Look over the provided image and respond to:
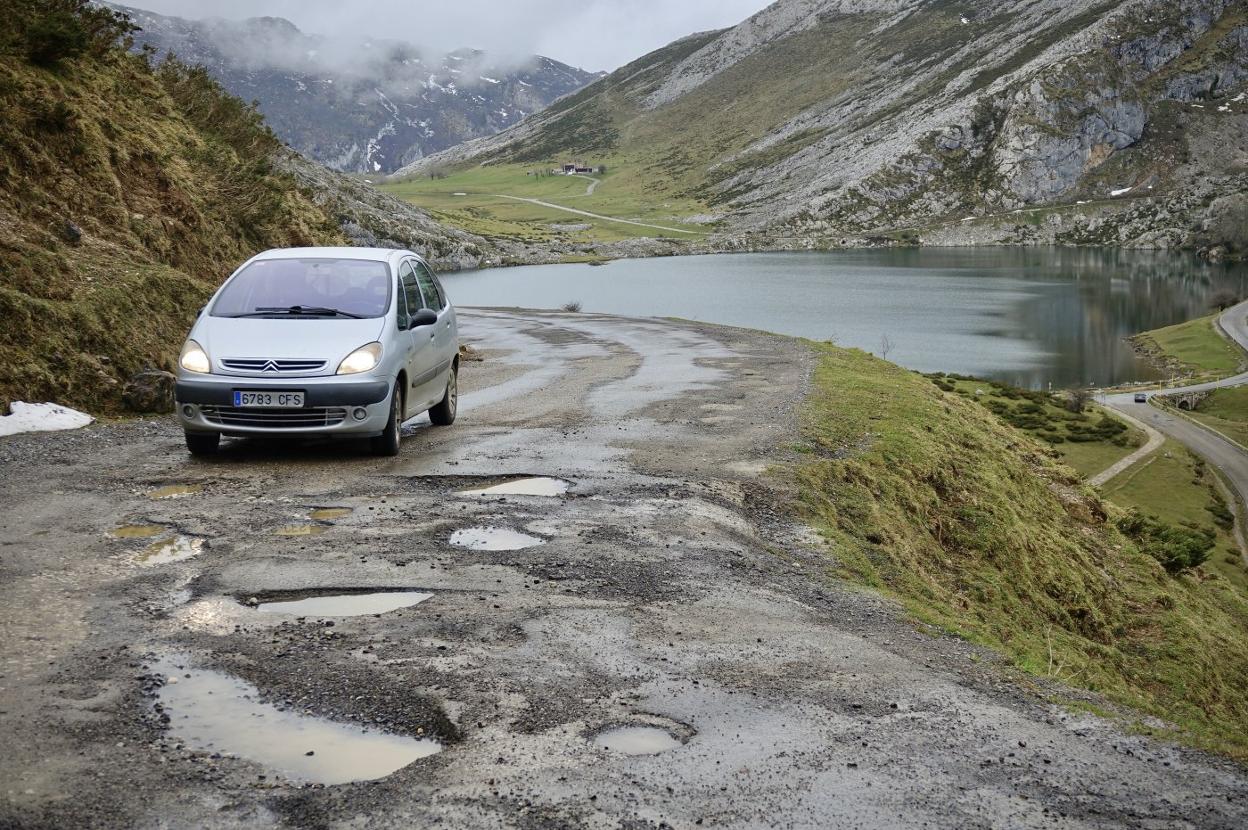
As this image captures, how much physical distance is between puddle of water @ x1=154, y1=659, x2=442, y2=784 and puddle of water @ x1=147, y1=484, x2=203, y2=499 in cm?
490

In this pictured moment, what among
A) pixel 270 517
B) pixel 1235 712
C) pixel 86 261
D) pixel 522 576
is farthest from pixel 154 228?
pixel 1235 712

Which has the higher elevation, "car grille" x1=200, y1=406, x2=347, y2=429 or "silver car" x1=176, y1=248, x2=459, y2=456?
"silver car" x1=176, y1=248, x2=459, y2=456

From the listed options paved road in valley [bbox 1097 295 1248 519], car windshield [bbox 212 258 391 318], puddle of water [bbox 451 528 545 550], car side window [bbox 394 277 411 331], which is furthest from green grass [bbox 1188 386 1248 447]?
puddle of water [bbox 451 528 545 550]

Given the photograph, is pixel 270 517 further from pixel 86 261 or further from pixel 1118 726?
pixel 86 261

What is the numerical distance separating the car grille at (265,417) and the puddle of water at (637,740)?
7.16 m

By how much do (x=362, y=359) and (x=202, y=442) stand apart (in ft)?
6.80

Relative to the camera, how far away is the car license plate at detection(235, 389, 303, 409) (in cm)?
1138

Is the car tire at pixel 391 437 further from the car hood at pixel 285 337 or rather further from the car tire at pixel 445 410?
the car tire at pixel 445 410

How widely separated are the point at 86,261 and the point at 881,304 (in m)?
98.0

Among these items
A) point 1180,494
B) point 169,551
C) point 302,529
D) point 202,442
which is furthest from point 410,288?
point 1180,494

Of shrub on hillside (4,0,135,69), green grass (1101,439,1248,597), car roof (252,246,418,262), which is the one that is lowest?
green grass (1101,439,1248,597)

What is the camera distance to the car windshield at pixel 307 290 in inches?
492

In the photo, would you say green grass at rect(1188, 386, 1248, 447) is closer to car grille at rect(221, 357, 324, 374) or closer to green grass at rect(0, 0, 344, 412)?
green grass at rect(0, 0, 344, 412)

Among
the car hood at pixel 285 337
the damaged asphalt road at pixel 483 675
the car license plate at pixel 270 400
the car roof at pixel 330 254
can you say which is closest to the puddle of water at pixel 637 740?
the damaged asphalt road at pixel 483 675
